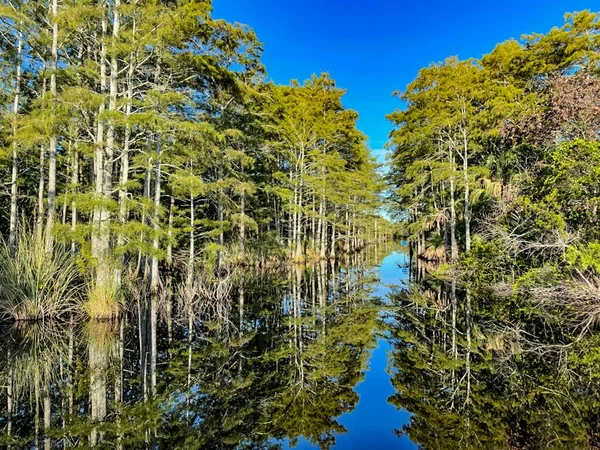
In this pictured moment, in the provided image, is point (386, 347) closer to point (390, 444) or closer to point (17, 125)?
point (390, 444)

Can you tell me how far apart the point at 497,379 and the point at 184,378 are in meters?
5.05

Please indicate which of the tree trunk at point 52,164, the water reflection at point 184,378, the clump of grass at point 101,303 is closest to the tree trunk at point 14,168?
the tree trunk at point 52,164

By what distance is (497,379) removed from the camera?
618 centimetres

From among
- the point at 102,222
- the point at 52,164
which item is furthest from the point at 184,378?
the point at 52,164

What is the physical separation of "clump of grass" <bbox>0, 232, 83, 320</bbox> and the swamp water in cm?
49

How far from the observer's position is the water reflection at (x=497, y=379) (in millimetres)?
4512

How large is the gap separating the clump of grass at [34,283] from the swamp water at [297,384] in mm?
492

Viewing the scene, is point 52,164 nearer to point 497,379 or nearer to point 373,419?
point 373,419

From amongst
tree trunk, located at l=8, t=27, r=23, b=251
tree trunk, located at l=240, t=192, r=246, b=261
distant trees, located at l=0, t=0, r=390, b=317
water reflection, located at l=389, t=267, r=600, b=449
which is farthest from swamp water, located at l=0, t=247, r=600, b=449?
tree trunk, located at l=240, t=192, r=246, b=261

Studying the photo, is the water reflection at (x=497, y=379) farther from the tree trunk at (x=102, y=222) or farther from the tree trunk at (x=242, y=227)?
the tree trunk at (x=242, y=227)

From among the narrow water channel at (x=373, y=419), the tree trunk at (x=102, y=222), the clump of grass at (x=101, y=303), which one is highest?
the tree trunk at (x=102, y=222)

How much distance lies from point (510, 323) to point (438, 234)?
16.8 metres

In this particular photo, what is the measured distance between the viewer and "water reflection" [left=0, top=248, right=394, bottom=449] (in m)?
4.57

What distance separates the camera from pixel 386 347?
8258mm
